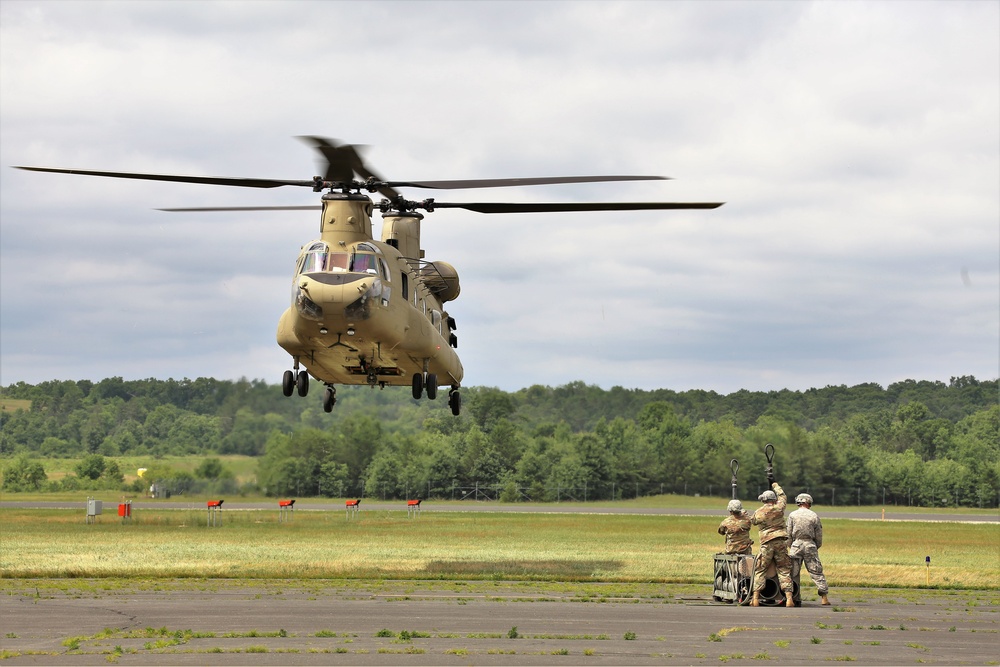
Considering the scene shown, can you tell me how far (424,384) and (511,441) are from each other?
64281mm

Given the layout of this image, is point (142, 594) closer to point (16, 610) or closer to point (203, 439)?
point (16, 610)

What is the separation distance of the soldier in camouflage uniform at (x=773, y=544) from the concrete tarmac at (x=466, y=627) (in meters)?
0.67

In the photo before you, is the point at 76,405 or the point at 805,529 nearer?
the point at 805,529

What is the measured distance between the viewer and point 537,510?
7394 centimetres

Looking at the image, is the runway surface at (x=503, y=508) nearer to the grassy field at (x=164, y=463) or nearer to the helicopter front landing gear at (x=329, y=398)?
the grassy field at (x=164, y=463)

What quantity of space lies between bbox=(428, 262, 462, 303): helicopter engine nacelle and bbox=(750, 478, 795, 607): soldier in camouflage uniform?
37.2 ft

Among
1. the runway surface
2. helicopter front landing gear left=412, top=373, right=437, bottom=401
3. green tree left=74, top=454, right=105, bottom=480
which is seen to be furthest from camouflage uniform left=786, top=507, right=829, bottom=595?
green tree left=74, top=454, right=105, bottom=480

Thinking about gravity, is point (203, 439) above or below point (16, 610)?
above

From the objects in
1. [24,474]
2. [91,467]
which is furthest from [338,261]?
[24,474]

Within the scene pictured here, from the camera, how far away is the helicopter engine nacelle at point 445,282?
101 ft

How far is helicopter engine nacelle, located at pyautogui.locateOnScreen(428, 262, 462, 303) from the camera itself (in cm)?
3067

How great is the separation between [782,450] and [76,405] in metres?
46.9

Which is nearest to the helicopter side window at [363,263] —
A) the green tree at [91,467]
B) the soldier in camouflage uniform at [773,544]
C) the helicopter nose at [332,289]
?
the helicopter nose at [332,289]

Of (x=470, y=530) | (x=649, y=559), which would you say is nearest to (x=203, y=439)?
(x=470, y=530)
